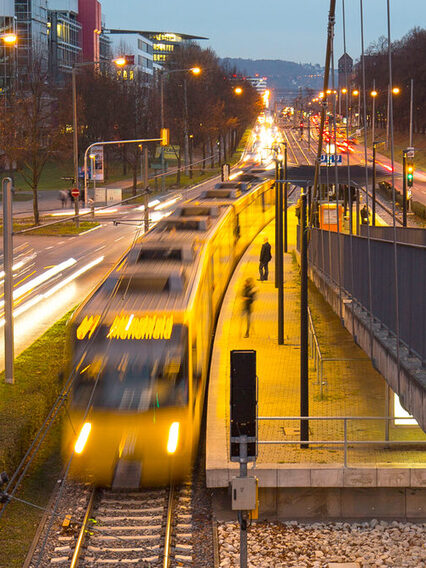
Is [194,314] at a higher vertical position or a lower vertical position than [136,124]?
lower

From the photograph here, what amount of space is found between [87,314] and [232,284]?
70.6ft

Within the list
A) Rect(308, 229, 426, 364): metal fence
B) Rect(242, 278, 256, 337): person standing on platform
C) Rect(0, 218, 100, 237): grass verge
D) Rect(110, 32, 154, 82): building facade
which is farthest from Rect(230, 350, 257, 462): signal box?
Rect(110, 32, 154, 82): building facade

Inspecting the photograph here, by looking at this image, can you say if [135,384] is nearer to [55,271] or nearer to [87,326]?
[87,326]

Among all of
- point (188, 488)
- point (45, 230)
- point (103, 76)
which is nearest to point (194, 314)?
point (188, 488)

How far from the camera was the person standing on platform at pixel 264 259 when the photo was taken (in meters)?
39.8

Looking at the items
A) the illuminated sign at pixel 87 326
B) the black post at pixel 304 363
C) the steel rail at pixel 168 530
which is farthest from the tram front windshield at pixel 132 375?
the black post at pixel 304 363

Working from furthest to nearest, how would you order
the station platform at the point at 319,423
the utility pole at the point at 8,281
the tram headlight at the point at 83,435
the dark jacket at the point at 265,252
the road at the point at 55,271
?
1. the dark jacket at the point at 265,252
2. the road at the point at 55,271
3. the utility pole at the point at 8,281
4. the tram headlight at the point at 83,435
5. the station platform at the point at 319,423

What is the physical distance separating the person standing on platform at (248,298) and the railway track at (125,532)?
13.3 meters

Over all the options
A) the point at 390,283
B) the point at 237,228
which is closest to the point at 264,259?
the point at 237,228

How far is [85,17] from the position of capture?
137 metres

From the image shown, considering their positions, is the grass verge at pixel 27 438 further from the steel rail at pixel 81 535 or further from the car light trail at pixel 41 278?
the car light trail at pixel 41 278

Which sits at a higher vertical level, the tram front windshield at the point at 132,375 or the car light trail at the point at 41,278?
the tram front windshield at the point at 132,375

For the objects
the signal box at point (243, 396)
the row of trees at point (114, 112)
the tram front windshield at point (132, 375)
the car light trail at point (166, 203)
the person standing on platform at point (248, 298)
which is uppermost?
the row of trees at point (114, 112)

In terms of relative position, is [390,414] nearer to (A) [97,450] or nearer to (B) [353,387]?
(B) [353,387]
